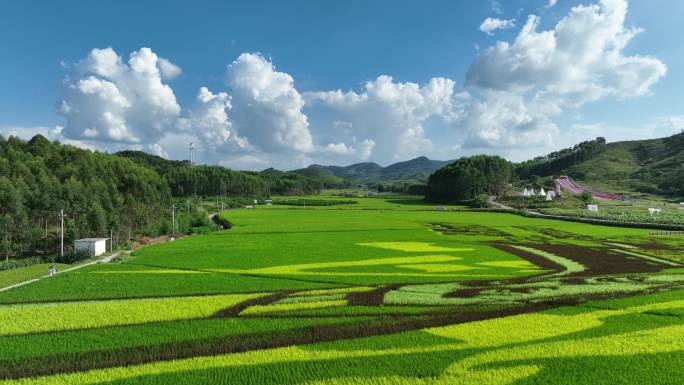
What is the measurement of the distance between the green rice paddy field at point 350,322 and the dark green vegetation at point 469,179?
126798 mm

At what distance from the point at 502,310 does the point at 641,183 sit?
205 metres

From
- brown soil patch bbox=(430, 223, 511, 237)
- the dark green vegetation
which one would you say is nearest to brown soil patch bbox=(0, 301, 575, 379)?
brown soil patch bbox=(430, 223, 511, 237)

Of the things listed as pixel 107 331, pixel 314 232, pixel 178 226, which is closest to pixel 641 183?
pixel 314 232

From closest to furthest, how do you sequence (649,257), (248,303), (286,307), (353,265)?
(286,307) < (248,303) < (353,265) < (649,257)

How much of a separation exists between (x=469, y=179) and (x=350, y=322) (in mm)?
155149

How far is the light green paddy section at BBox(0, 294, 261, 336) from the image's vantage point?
19419 millimetres

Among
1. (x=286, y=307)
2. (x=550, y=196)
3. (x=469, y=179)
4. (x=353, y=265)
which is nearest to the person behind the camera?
(x=286, y=307)

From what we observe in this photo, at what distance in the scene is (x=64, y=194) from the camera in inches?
2534

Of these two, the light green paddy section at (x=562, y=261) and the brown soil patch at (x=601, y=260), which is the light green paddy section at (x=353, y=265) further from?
the brown soil patch at (x=601, y=260)

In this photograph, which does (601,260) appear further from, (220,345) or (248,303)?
(220,345)

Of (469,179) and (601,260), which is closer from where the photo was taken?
(601,260)

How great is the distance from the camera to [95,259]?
148 feet

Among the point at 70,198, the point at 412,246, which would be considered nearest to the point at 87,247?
the point at 70,198

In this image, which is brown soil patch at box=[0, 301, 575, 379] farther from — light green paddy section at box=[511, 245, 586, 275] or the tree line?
the tree line
